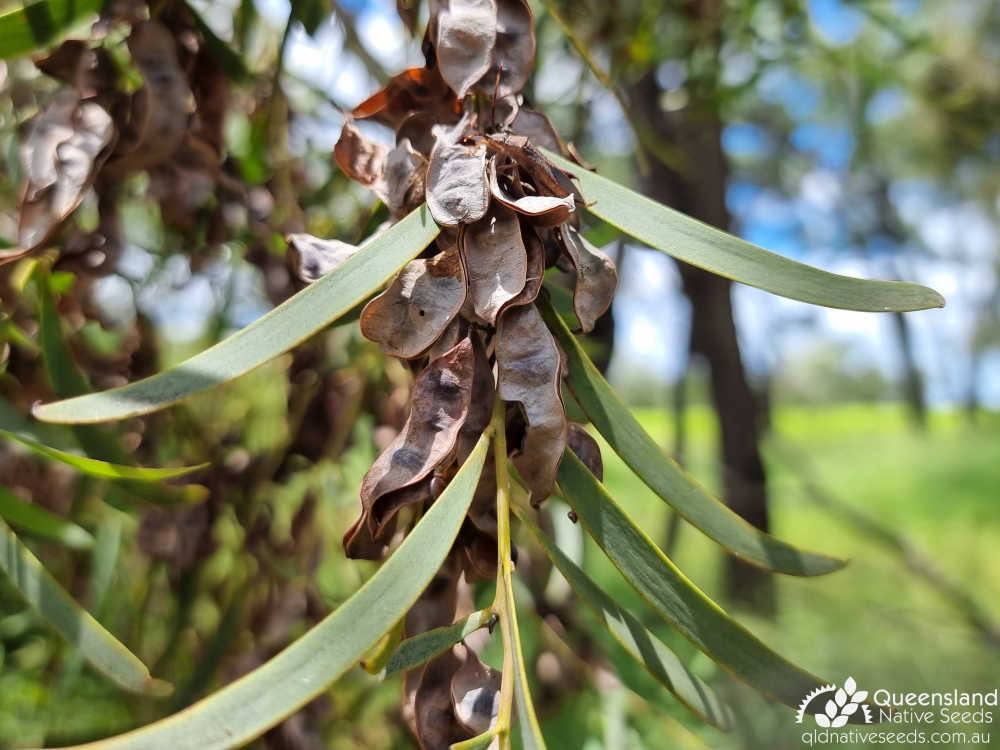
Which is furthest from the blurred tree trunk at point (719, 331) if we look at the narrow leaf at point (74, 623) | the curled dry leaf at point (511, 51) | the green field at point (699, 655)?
the narrow leaf at point (74, 623)

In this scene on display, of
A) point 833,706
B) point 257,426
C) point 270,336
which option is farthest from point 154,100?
point 257,426

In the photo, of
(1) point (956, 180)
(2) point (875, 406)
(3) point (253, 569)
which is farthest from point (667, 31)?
(2) point (875, 406)

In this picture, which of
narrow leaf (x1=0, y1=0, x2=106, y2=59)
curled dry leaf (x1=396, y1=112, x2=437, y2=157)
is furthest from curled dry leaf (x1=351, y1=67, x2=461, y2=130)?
narrow leaf (x1=0, y1=0, x2=106, y2=59)

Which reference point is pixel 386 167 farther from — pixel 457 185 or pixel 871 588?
pixel 871 588

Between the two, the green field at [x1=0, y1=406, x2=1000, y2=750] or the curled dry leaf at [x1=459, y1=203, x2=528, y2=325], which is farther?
the green field at [x1=0, y1=406, x2=1000, y2=750]

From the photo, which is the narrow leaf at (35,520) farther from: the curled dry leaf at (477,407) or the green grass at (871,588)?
the green grass at (871,588)

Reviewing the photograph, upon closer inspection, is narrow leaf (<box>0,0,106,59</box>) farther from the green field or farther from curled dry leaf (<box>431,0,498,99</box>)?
the green field
